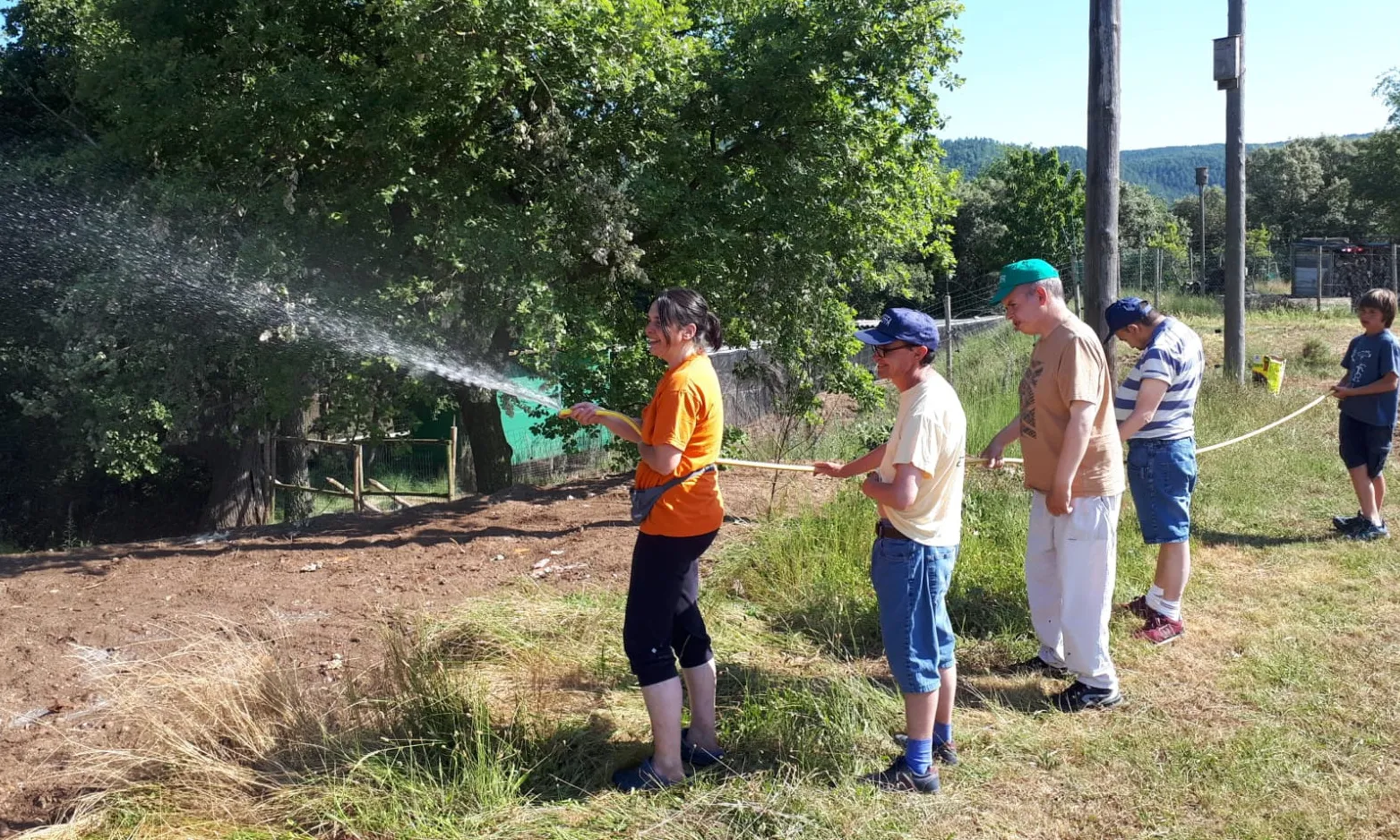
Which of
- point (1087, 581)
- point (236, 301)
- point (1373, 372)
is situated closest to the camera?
point (1087, 581)

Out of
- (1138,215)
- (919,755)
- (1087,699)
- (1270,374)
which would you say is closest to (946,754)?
(919,755)

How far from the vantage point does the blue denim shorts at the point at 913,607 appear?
3.67m

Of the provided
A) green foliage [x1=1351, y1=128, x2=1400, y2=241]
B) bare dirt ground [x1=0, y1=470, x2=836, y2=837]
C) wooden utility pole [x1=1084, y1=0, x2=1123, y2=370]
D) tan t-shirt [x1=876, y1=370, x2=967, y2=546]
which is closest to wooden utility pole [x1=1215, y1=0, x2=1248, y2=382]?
wooden utility pole [x1=1084, y1=0, x2=1123, y2=370]

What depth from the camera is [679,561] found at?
12.2 ft

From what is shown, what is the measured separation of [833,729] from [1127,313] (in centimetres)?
258

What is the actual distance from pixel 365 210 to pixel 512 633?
5.37 metres

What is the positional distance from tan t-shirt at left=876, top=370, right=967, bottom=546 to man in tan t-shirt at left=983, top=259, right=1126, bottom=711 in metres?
0.75

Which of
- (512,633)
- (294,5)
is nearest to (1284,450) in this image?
(512,633)

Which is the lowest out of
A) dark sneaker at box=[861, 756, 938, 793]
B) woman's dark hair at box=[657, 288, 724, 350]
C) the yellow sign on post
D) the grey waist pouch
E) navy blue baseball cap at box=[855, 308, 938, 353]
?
dark sneaker at box=[861, 756, 938, 793]

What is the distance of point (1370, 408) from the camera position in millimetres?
7328

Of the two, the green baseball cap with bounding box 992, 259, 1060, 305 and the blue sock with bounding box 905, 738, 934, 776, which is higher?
the green baseball cap with bounding box 992, 259, 1060, 305

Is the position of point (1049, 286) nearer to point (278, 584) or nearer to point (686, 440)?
point (686, 440)

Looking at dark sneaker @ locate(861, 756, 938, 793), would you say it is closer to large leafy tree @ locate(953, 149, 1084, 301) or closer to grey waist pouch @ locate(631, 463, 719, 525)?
grey waist pouch @ locate(631, 463, 719, 525)

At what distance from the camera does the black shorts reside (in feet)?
24.0
